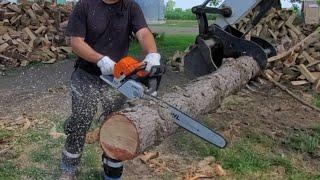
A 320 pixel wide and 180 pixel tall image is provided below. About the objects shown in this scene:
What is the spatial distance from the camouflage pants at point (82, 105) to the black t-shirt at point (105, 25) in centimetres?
11

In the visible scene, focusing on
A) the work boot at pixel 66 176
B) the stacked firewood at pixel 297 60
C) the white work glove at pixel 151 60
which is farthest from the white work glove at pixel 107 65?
the stacked firewood at pixel 297 60

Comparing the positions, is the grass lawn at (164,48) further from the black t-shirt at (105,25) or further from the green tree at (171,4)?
the green tree at (171,4)

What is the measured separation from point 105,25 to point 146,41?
1.07 ft

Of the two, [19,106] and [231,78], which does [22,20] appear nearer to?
[19,106]

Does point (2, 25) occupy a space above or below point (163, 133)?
below

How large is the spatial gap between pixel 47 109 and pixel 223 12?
2.45m

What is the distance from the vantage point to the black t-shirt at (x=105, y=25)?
3826 millimetres

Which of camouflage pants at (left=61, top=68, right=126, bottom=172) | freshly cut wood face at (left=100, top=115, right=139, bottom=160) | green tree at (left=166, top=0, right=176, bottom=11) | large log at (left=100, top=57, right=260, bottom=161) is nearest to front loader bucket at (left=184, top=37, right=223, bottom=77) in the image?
large log at (left=100, top=57, right=260, bottom=161)

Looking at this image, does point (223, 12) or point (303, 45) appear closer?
point (223, 12)

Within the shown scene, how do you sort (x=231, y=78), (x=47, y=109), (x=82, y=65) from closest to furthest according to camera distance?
(x=82, y=65)
(x=231, y=78)
(x=47, y=109)

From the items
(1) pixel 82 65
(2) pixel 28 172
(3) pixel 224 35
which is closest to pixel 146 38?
A: (1) pixel 82 65

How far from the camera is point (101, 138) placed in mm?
3484

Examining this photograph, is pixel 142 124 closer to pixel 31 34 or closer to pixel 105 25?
pixel 105 25

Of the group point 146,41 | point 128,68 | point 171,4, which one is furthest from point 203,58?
point 171,4
